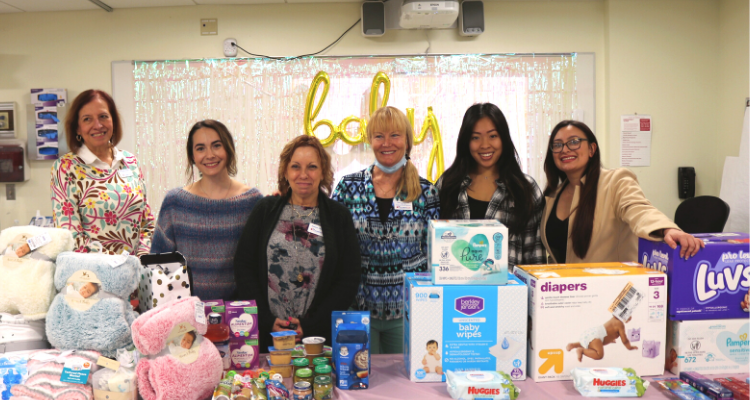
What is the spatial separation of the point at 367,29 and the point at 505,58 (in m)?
1.26

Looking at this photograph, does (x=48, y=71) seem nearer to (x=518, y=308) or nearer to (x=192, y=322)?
(x=192, y=322)

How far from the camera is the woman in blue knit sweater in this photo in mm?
2094

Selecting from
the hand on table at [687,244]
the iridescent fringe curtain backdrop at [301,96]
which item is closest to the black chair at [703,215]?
the iridescent fringe curtain backdrop at [301,96]

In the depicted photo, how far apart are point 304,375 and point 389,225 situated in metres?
0.92

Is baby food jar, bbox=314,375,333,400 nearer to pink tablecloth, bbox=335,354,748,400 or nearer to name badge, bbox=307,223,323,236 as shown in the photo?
pink tablecloth, bbox=335,354,748,400

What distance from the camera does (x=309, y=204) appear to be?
2.04 meters

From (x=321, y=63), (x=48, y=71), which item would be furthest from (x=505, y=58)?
(x=48, y=71)

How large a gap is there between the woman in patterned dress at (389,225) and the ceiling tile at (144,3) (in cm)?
284

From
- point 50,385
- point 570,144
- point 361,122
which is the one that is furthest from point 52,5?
point 570,144

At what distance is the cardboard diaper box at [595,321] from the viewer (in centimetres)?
148

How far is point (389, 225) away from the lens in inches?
85.7

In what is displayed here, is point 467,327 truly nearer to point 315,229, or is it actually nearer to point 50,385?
point 315,229

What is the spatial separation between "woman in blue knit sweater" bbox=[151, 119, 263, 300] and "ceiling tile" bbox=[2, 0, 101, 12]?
289 cm

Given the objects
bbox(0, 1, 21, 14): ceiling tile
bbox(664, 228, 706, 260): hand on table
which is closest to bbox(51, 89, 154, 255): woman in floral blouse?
bbox(664, 228, 706, 260): hand on table
